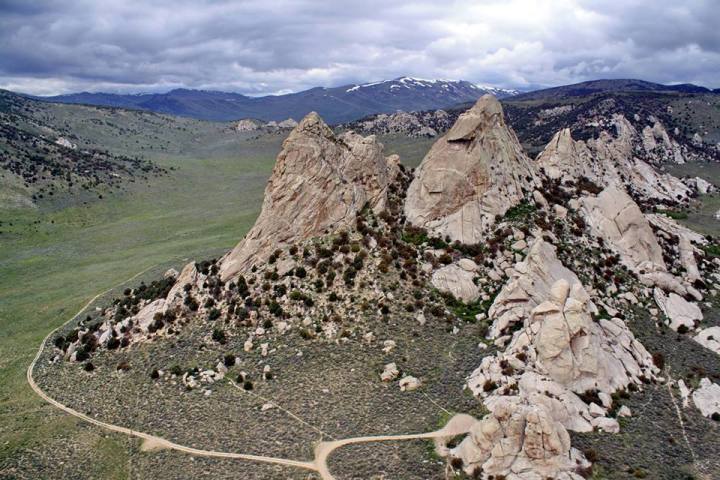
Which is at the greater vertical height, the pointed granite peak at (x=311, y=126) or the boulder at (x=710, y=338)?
the pointed granite peak at (x=311, y=126)

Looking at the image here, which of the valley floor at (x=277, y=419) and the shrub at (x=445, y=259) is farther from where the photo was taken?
the shrub at (x=445, y=259)

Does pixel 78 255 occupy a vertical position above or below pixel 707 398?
above

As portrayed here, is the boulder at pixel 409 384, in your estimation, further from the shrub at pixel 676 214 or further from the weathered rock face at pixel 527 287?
the shrub at pixel 676 214

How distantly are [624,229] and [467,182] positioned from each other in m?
21.4

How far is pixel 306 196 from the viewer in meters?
57.4

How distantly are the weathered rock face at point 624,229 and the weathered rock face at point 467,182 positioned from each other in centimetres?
944

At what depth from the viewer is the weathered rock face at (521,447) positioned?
1227 inches

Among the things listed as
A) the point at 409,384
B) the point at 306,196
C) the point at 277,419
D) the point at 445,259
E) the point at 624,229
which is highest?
the point at 306,196

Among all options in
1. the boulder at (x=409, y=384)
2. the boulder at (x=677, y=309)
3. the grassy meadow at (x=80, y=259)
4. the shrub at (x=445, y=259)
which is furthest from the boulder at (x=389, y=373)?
the boulder at (x=677, y=309)

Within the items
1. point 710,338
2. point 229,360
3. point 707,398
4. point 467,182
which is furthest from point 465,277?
point 229,360

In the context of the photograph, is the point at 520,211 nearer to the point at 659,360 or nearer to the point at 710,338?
the point at 659,360

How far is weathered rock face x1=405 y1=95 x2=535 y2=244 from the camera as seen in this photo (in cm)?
5919

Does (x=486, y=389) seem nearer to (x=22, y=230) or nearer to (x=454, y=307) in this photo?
(x=454, y=307)

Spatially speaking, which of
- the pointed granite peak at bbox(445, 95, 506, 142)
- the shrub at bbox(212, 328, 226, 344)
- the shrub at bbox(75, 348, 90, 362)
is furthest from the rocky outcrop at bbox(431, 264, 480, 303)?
the shrub at bbox(75, 348, 90, 362)
